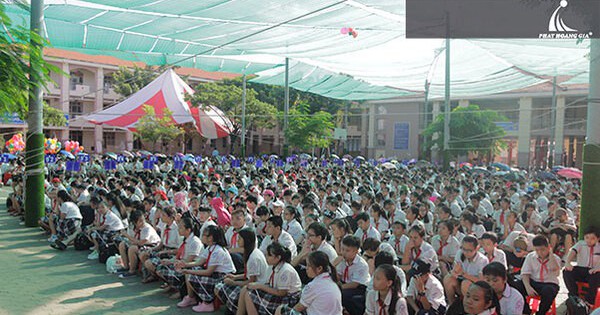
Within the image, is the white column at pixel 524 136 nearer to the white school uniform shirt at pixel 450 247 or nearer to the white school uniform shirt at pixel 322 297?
the white school uniform shirt at pixel 450 247

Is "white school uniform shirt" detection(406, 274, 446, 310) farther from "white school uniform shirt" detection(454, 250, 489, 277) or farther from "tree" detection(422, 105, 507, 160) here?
"tree" detection(422, 105, 507, 160)

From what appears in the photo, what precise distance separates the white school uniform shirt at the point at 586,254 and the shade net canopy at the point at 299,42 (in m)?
5.76

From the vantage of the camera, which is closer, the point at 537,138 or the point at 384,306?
the point at 384,306

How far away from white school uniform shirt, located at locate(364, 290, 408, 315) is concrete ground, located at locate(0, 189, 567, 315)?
2.43 metres

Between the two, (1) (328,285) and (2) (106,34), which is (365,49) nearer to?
(2) (106,34)

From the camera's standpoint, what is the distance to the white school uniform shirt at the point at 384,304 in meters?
4.23

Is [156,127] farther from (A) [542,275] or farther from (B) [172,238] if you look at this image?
(A) [542,275]

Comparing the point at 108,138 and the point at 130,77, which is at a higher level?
the point at 130,77

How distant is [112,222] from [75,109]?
32576mm

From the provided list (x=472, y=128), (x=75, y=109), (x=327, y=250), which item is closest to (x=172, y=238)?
(x=327, y=250)

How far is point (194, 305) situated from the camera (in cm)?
602

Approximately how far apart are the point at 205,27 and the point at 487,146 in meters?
21.9

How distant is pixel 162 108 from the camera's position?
92.5ft

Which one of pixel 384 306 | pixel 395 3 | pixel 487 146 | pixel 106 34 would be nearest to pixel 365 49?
pixel 395 3
